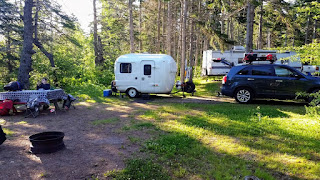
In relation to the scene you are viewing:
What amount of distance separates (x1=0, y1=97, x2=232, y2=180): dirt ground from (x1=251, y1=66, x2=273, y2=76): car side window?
5.93 meters

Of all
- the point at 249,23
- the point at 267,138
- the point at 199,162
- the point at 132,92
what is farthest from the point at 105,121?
the point at 249,23

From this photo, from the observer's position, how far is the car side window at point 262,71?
32.9ft

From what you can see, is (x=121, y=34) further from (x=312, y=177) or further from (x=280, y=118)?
(x=312, y=177)

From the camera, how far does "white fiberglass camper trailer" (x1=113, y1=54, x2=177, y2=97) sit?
11781mm

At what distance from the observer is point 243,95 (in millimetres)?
10391

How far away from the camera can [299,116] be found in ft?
25.2

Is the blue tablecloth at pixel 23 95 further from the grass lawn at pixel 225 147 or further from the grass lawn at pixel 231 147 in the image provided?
the grass lawn at pixel 231 147

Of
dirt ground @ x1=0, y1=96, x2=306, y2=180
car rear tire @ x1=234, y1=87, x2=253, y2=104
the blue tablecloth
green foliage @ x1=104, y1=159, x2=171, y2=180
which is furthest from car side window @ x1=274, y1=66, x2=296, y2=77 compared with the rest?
the blue tablecloth

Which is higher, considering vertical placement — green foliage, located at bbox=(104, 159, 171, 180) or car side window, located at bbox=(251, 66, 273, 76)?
car side window, located at bbox=(251, 66, 273, 76)

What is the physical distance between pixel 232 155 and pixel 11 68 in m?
25.4

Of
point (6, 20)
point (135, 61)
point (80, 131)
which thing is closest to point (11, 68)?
point (6, 20)

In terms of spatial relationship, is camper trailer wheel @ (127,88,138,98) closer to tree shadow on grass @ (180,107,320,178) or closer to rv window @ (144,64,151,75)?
rv window @ (144,64,151,75)

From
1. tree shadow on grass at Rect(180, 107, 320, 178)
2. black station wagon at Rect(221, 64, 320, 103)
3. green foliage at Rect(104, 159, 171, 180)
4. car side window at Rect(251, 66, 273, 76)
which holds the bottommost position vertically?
green foliage at Rect(104, 159, 171, 180)

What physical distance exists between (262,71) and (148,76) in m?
5.45
